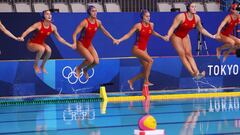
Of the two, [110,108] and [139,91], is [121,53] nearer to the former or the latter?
[139,91]

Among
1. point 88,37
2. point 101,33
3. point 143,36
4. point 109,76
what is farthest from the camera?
point 101,33

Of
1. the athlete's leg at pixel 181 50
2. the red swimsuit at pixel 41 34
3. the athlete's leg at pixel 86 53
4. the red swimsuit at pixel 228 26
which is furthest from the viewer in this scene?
the red swimsuit at pixel 228 26

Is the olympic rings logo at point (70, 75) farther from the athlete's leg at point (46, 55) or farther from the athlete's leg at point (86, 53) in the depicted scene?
the athlete's leg at point (86, 53)

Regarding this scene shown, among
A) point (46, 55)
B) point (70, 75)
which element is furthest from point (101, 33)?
point (46, 55)

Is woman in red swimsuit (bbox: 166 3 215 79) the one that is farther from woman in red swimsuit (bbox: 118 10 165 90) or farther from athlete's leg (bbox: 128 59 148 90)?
athlete's leg (bbox: 128 59 148 90)

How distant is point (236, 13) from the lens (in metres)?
15.0

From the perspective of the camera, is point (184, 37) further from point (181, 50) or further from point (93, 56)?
point (93, 56)

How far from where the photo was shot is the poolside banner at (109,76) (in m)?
15.0

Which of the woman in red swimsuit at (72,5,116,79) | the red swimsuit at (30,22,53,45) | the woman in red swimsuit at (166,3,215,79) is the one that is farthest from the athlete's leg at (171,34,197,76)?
the red swimsuit at (30,22,53,45)

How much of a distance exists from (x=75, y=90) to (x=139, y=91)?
1.70 meters

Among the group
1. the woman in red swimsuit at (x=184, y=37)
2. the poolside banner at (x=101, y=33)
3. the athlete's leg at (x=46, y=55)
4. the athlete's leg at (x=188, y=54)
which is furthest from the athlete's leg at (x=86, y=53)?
the poolside banner at (x=101, y=33)

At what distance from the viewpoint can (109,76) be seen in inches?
624

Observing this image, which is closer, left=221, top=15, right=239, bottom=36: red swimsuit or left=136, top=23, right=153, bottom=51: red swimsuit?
left=136, top=23, right=153, bottom=51: red swimsuit

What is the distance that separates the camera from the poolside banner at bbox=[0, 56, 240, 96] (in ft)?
49.1
